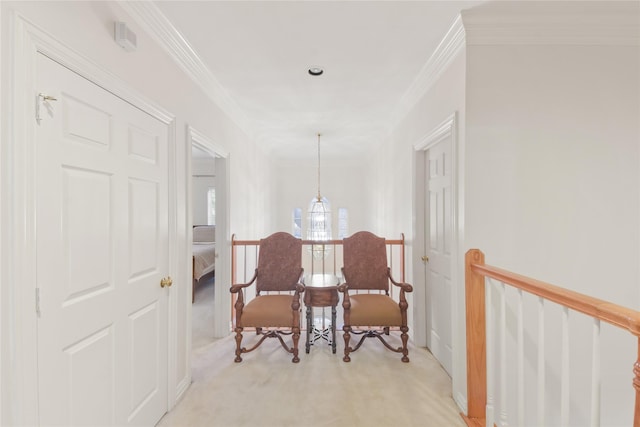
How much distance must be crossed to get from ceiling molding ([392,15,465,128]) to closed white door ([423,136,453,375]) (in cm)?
54

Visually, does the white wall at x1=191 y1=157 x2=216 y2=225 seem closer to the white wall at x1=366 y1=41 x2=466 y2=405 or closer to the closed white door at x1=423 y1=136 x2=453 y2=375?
the white wall at x1=366 y1=41 x2=466 y2=405

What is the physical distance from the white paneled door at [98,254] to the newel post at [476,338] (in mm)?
2031

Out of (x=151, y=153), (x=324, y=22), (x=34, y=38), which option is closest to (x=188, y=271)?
(x=151, y=153)

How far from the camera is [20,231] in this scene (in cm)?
103

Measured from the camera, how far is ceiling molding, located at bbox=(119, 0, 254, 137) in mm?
1672

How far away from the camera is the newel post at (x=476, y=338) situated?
180 centimetres

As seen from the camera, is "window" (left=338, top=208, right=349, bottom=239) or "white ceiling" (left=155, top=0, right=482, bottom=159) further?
"window" (left=338, top=208, right=349, bottom=239)

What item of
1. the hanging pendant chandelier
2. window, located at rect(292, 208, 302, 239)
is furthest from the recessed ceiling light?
window, located at rect(292, 208, 302, 239)

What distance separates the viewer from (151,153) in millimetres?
1822

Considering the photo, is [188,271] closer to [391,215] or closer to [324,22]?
[324,22]

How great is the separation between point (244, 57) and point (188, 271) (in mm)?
1782

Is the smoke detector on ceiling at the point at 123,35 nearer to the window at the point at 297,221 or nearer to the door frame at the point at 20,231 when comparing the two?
the door frame at the point at 20,231

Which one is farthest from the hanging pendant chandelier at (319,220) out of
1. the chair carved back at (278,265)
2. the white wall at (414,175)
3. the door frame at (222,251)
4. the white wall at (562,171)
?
the white wall at (562,171)

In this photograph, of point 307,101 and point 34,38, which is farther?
point 307,101
